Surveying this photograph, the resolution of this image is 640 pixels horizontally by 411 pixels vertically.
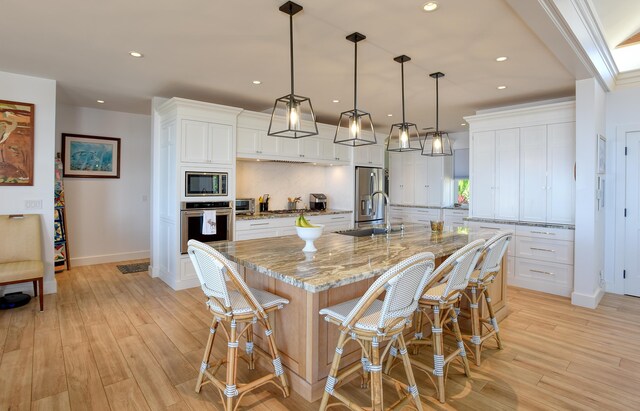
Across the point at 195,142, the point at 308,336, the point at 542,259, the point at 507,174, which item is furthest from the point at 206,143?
the point at 542,259

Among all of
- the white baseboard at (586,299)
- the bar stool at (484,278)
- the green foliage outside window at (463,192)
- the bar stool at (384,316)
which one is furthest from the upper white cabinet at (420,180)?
the bar stool at (384,316)

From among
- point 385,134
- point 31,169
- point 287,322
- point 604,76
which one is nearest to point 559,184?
point 604,76

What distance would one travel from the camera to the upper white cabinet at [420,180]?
23.4 feet

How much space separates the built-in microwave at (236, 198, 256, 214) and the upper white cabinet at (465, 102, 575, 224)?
11.0 feet

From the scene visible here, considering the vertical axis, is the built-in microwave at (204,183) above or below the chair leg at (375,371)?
above

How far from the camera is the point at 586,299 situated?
3822 millimetres

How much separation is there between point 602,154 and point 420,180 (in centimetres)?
358

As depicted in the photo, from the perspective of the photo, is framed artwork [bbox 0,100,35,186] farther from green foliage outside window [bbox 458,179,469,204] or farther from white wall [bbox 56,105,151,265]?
green foliage outside window [bbox 458,179,469,204]

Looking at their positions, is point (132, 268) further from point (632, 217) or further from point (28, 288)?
point (632, 217)

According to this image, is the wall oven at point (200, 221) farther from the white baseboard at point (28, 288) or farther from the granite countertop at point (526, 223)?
the granite countertop at point (526, 223)

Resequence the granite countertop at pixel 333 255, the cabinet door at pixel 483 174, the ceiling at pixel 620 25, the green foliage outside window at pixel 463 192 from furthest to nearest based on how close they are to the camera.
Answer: the green foliage outside window at pixel 463 192 → the cabinet door at pixel 483 174 → the ceiling at pixel 620 25 → the granite countertop at pixel 333 255

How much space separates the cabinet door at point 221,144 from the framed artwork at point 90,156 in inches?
90.5

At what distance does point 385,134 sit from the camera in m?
7.17

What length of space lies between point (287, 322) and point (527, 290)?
12.0 feet
